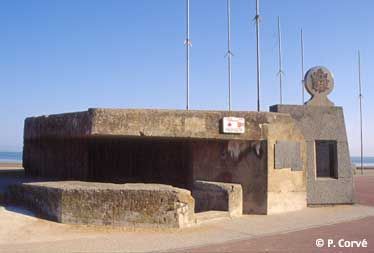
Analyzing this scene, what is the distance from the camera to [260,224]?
11.3 metres

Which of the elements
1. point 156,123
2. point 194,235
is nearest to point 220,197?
point 156,123

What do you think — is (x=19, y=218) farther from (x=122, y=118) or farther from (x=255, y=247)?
(x=255, y=247)

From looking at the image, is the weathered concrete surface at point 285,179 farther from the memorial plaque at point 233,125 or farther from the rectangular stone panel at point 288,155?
the memorial plaque at point 233,125

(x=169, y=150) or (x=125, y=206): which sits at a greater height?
(x=169, y=150)

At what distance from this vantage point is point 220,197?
40.2 ft

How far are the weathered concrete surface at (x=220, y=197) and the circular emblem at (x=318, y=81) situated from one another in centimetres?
491

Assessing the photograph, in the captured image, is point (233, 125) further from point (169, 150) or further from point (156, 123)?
point (169, 150)

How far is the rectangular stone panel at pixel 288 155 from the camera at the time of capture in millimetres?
13266

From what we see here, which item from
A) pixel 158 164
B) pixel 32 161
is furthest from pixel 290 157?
pixel 32 161

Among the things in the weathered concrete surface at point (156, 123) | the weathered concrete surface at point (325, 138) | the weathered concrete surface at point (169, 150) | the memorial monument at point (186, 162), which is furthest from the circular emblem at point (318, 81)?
the weathered concrete surface at point (156, 123)

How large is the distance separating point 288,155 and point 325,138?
2.29 metres

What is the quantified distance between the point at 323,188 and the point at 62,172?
27.7ft

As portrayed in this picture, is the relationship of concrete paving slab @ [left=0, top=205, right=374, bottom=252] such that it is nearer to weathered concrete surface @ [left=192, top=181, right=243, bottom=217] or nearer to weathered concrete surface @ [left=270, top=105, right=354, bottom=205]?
weathered concrete surface @ [left=192, top=181, right=243, bottom=217]

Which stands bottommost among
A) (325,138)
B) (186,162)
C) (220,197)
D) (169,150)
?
(220,197)
